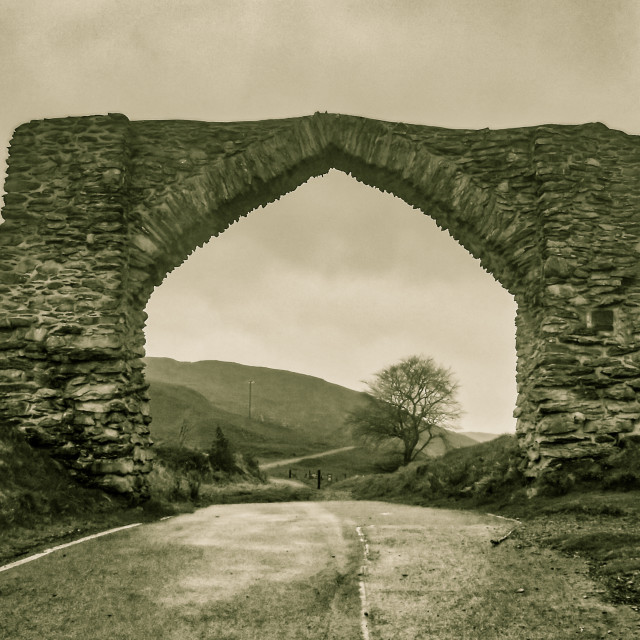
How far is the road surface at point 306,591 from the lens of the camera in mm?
3674

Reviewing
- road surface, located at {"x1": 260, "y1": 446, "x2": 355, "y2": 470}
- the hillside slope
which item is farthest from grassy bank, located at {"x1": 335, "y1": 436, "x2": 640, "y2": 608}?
the hillside slope

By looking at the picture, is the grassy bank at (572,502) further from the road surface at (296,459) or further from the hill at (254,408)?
the road surface at (296,459)

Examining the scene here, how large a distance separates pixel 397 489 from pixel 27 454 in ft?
31.0

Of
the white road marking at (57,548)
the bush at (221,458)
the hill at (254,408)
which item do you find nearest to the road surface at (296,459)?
the hill at (254,408)

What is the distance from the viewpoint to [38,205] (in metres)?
10.1

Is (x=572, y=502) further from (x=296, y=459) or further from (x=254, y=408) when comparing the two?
(x=254, y=408)

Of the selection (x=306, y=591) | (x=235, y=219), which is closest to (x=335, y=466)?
(x=235, y=219)

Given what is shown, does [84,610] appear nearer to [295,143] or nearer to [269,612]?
[269,612]

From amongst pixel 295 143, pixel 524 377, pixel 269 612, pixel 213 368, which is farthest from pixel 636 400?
pixel 213 368

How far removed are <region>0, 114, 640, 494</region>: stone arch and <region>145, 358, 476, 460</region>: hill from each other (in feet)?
81.9

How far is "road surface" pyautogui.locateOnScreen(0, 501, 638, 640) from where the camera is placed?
3674 mm

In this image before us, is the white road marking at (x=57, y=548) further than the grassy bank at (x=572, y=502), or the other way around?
the white road marking at (x=57, y=548)

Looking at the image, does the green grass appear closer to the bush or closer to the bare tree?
the bare tree

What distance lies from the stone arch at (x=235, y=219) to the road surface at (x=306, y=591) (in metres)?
3.46
